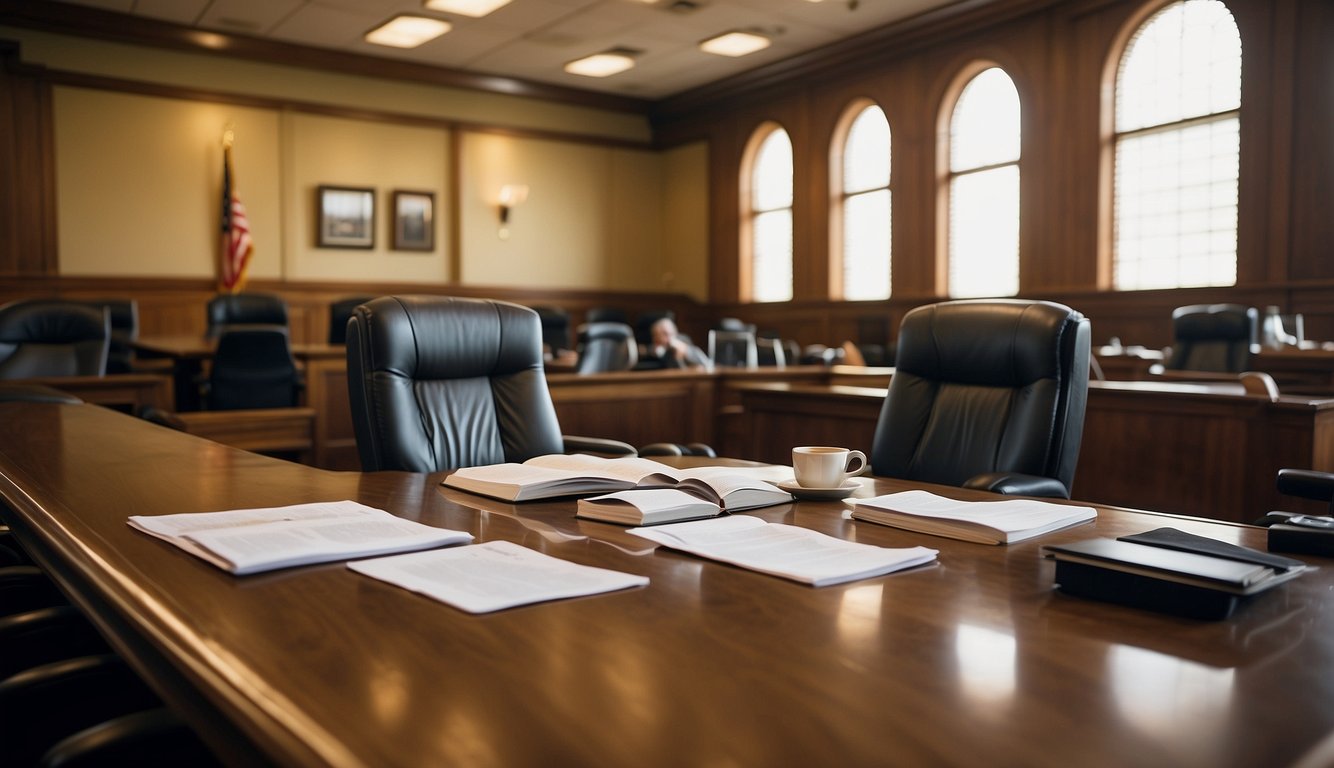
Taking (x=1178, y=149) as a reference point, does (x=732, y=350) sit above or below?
below

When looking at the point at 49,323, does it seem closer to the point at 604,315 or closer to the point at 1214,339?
the point at 604,315

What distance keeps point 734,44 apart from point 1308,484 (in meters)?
7.75

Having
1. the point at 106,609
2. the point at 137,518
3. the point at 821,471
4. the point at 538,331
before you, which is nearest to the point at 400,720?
the point at 106,609

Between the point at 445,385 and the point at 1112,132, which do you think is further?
the point at 1112,132

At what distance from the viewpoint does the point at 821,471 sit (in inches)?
64.7

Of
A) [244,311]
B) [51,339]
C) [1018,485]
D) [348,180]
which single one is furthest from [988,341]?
[348,180]

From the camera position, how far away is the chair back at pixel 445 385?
244cm

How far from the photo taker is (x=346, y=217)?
30.6 feet

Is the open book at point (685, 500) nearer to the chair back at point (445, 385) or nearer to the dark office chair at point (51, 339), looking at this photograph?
the chair back at point (445, 385)

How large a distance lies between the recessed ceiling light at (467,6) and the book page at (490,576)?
7.30 metres

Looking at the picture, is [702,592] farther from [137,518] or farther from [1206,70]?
[1206,70]

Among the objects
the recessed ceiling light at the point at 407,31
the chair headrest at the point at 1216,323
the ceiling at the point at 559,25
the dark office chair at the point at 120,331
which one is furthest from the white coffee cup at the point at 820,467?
the recessed ceiling light at the point at 407,31

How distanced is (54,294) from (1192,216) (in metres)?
8.59

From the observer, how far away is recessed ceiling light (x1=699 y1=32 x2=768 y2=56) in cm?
863
